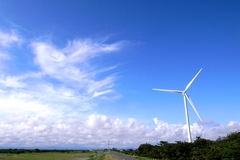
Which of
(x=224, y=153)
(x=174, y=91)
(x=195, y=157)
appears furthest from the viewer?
(x=174, y=91)

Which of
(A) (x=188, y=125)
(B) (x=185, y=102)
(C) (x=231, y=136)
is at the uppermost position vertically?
(B) (x=185, y=102)

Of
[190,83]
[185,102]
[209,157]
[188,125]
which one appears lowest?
[209,157]

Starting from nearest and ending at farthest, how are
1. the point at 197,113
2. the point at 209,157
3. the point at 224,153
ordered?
the point at 224,153 < the point at 209,157 < the point at 197,113

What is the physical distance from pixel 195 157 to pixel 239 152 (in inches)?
424

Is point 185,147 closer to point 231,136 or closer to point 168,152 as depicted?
point 168,152

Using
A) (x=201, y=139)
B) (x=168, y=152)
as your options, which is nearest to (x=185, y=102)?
(x=201, y=139)

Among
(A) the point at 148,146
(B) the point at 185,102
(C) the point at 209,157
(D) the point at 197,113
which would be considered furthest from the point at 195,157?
(A) the point at 148,146

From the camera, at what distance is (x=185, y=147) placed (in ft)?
143

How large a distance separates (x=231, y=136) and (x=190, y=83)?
1562 cm

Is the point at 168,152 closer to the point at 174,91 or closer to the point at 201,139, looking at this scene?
the point at 201,139

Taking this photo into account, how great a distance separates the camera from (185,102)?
47.3 meters

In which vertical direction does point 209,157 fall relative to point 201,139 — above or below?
below

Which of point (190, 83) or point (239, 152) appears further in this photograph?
point (190, 83)

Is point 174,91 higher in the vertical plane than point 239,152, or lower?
higher
